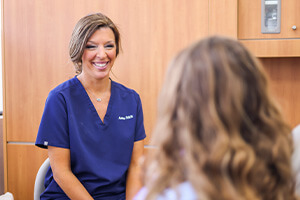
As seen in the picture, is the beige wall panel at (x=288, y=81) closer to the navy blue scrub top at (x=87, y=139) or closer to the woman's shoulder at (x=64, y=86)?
the navy blue scrub top at (x=87, y=139)

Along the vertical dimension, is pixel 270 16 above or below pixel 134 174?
above

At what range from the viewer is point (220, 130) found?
0.72 meters

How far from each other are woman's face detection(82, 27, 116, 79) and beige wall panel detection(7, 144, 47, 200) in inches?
38.0

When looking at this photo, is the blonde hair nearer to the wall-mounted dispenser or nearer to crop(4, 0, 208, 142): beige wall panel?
crop(4, 0, 208, 142): beige wall panel

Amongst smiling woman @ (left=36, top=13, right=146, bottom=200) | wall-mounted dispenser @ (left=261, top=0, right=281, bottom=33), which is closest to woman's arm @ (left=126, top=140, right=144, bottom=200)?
smiling woman @ (left=36, top=13, right=146, bottom=200)

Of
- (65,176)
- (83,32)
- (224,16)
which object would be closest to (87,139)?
(65,176)

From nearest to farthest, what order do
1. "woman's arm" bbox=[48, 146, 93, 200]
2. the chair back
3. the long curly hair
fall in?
the long curly hair, "woman's arm" bbox=[48, 146, 93, 200], the chair back

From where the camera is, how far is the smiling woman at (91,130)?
156 centimetres

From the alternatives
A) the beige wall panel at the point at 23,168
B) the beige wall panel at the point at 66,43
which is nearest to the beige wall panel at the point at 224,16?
the beige wall panel at the point at 66,43

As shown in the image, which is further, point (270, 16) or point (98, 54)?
point (270, 16)

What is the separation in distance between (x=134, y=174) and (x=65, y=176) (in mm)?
322

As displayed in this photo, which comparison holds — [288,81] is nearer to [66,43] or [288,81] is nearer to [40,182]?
[66,43]

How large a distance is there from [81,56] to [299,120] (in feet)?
5.23

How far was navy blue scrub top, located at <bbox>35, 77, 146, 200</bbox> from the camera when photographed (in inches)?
61.7
